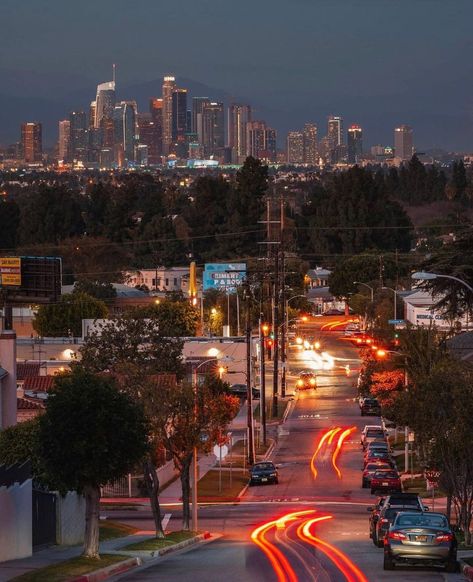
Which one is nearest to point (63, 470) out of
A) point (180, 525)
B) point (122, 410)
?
point (122, 410)

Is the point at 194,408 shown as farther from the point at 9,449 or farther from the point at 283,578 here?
the point at 283,578

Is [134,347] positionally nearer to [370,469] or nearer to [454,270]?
[370,469]

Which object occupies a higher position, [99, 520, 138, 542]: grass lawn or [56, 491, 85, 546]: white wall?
[56, 491, 85, 546]: white wall

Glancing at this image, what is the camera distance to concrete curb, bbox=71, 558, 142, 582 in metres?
31.4

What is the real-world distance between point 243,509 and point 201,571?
26501mm

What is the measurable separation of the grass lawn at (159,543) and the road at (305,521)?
3.15 ft

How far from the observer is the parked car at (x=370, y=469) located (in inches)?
2570

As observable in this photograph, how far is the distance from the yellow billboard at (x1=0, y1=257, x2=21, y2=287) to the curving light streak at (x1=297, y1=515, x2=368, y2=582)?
1377 centimetres

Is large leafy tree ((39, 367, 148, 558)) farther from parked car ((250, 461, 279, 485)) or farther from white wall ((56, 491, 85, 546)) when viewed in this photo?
parked car ((250, 461, 279, 485))

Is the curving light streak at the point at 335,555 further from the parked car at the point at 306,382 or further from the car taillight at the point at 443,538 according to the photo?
the parked car at the point at 306,382

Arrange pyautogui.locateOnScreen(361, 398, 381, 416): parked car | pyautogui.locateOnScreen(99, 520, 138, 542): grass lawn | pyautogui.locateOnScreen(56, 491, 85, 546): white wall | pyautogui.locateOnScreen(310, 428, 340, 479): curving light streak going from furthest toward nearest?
1. pyautogui.locateOnScreen(361, 398, 381, 416): parked car
2. pyautogui.locateOnScreen(310, 428, 340, 479): curving light streak
3. pyautogui.locateOnScreen(99, 520, 138, 542): grass lawn
4. pyautogui.locateOnScreen(56, 491, 85, 546): white wall

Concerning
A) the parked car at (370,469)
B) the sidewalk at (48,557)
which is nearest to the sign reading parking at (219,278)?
the parked car at (370,469)

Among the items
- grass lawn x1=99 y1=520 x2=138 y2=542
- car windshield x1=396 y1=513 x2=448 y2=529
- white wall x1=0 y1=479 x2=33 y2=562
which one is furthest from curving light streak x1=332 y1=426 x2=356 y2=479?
car windshield x1=396 y1=513 x2=448 y2=529

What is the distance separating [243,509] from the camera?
195 ft
